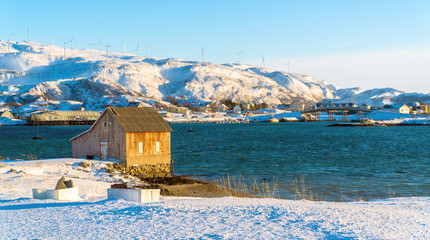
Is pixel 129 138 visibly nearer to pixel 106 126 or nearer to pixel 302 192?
pixel 106 126

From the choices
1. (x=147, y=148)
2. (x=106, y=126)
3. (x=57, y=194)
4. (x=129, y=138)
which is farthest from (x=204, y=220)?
(x=106, y=126)

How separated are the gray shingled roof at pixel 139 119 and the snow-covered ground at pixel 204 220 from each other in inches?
826

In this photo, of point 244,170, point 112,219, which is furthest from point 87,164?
point 112,219

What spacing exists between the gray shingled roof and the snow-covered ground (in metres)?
21.0

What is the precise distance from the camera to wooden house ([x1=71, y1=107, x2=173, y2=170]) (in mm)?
38469

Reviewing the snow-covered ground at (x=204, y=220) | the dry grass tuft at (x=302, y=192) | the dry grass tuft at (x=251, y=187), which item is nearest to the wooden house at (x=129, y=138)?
the dry grass tuft at (x=251, y=187)

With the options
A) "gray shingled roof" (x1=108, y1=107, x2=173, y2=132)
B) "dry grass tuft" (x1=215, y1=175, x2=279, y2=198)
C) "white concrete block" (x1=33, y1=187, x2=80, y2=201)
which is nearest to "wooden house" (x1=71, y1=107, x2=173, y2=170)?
"gray shingled roof" (x1=108, y1=107, x2=173, y2=132)

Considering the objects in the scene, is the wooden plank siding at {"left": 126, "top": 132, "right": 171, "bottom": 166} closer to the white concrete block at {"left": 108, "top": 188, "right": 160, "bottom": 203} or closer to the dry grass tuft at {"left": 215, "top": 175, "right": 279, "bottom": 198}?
the dry grass tuft at {"left": 215, "top": 175, "right": 279, "bottom": 198}

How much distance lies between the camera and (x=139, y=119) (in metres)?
40.6

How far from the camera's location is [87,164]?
1419 inches

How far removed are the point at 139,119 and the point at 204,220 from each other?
91.4 feet

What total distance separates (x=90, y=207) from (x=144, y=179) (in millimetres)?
20165

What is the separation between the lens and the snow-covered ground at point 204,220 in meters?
12.1

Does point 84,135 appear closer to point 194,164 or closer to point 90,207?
point 194,164
